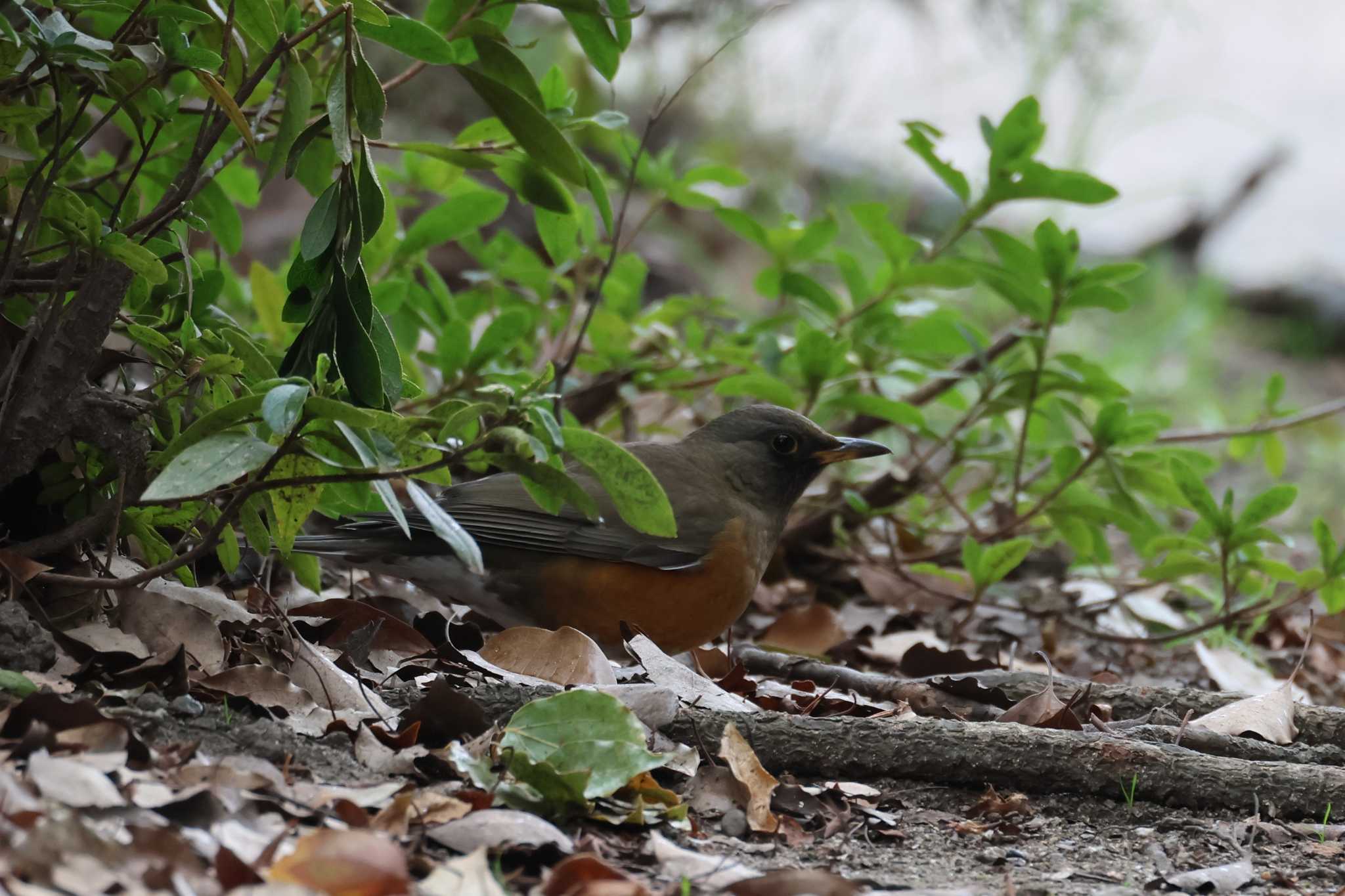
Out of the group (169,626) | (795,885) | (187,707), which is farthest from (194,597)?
(795,885)

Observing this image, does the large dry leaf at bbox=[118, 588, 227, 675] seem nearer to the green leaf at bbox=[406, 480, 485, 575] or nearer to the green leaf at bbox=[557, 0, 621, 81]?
the green leaf at bbox=[406, 480, 485, 575]

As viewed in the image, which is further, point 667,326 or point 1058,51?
point 1058,51

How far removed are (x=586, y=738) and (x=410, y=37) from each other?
5.07ft

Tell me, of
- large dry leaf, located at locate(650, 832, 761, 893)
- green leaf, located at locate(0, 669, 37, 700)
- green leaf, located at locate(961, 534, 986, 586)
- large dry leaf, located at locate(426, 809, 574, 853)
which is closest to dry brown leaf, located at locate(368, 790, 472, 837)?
large dry leaf, located at locate(426, 809, 574, 853)

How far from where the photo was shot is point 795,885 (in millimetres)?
2191

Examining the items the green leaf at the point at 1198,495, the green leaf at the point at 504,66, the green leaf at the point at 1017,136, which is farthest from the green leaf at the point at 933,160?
the green leaf at the point at 504,66

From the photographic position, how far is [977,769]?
3.09 metres

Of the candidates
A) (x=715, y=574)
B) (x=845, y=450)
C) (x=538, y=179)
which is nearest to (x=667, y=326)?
(x=845, y=450)

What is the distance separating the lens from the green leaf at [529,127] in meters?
3.18

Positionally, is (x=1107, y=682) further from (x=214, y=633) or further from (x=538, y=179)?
(x=214, y=633)

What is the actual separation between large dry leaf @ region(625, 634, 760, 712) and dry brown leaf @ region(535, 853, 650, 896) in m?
0.94

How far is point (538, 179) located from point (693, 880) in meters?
2.03

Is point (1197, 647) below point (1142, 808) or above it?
below

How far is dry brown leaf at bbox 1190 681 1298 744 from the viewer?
11.7 ft
